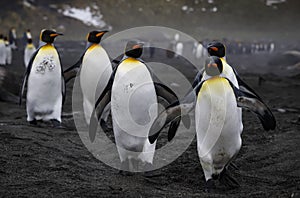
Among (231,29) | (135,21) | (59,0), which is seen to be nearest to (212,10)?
(231,29)

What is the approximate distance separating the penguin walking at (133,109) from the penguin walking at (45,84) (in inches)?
71.8

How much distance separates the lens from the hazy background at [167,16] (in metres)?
36.6

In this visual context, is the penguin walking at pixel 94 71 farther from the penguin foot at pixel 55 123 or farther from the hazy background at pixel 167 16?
the hazy background at pixel 167 16

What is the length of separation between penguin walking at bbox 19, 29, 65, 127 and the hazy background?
2884cm

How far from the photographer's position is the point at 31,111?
585 cm

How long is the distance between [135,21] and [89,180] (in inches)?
1835

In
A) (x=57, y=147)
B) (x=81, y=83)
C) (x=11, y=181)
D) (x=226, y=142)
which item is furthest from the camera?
(x=81, y=83)

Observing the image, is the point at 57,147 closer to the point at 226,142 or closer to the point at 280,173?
the point at 226,142

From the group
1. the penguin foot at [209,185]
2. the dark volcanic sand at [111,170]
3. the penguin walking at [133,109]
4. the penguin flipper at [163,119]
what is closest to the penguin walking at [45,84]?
the dark volcanic sand at [111,170]

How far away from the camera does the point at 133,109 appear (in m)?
4.00

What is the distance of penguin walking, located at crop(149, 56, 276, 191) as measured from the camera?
3584mm

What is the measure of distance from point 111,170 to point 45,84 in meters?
2.03

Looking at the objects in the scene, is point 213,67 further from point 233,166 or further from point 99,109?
point 99,109

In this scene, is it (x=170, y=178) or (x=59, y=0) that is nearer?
(x=170, y=178)
